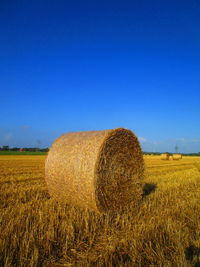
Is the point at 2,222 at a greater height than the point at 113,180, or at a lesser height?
lesser

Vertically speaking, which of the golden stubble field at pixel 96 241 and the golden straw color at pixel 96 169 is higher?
the golden straw color at pixel 96 169

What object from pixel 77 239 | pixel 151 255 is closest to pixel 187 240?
pixel 151 255

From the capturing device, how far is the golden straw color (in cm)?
475

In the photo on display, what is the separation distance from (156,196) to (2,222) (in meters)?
3.91

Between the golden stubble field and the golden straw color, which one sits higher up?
the golden straw color

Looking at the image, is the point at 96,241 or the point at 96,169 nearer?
the point at 96,241

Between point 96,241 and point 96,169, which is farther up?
point 96,169

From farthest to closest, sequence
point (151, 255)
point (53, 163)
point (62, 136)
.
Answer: point (62, 136)
point (53, 163)
point (151, 255)

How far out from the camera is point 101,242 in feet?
10.5

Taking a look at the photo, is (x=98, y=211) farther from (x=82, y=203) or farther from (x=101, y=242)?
(x=101, y=242)

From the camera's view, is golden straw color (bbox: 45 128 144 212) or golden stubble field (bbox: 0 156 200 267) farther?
golden straw color (bbox: 45 128 144 212)

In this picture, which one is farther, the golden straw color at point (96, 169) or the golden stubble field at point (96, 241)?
the golden straw color at point (96, 169)

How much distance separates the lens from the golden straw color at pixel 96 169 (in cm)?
475

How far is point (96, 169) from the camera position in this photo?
4715 millimetres
